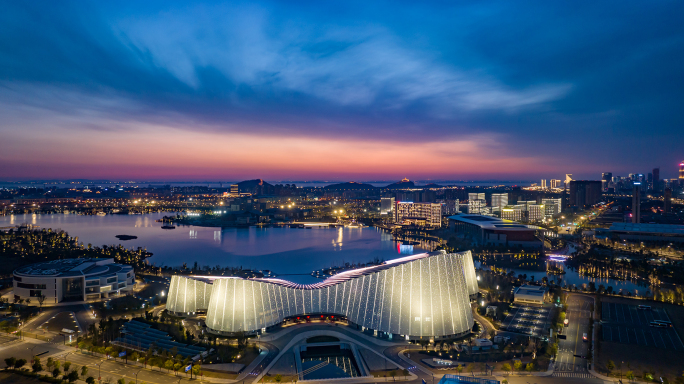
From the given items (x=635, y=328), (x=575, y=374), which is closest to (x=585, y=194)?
(x=635, y=328)

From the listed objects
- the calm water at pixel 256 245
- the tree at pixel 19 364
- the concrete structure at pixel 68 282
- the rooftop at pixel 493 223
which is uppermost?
the rooftop at pixel 493 223

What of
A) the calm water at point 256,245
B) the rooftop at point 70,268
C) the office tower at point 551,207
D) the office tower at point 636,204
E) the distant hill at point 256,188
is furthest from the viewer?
the distant hill at point 256,188

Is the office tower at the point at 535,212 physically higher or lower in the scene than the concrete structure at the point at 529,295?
higher

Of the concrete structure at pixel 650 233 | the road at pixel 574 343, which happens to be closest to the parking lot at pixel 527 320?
the road at pixel 574 343

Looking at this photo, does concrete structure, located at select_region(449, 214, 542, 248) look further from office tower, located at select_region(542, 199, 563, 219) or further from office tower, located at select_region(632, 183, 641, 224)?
office tower, located at select_region(542, 199, 563, 219)

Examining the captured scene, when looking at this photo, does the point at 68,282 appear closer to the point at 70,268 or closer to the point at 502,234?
the point at 70,268

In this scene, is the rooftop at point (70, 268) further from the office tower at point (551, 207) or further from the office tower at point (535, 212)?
the office tower at point (551, 207)

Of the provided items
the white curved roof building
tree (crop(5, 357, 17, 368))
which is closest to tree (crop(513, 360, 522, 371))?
the white curved roof building

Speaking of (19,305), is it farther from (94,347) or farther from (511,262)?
(511,262)
